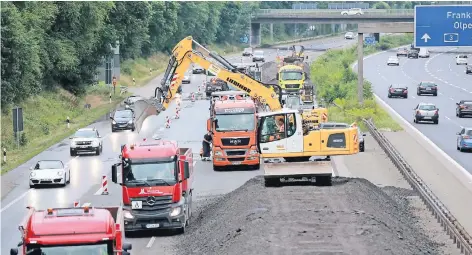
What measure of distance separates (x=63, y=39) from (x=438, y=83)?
4867 cm

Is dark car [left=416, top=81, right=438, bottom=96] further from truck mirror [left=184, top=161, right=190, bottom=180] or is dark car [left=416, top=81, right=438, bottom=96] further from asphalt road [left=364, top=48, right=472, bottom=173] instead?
truck mirror [left=184, top=161, right=190, bottom=180]

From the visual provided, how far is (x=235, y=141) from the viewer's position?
51812mm

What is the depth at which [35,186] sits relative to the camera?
164 feet

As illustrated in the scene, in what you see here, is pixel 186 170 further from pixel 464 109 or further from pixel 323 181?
pixel 464 109

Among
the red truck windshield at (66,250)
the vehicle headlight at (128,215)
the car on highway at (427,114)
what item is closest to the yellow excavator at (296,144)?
the vehicle headlight at (128,215)

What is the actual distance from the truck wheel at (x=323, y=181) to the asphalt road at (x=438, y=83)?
1300 centimetres

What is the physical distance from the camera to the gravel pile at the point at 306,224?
30.8 m

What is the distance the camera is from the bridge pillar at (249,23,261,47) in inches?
7367

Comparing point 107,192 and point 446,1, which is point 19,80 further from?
point 446,1

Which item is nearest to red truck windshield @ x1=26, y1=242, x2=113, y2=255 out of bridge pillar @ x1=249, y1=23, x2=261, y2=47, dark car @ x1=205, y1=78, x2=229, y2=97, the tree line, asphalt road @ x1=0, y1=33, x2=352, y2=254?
asphalt road @ x1=0, y1=33, x2=352, y2=254

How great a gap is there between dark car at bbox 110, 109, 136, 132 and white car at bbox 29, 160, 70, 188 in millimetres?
23224

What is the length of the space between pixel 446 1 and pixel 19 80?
4916 inches

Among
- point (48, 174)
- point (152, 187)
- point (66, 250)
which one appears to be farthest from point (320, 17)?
point (66, 250)

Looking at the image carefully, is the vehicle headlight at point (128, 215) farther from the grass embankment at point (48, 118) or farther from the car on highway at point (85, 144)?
the car on highway at point (85, 144)
